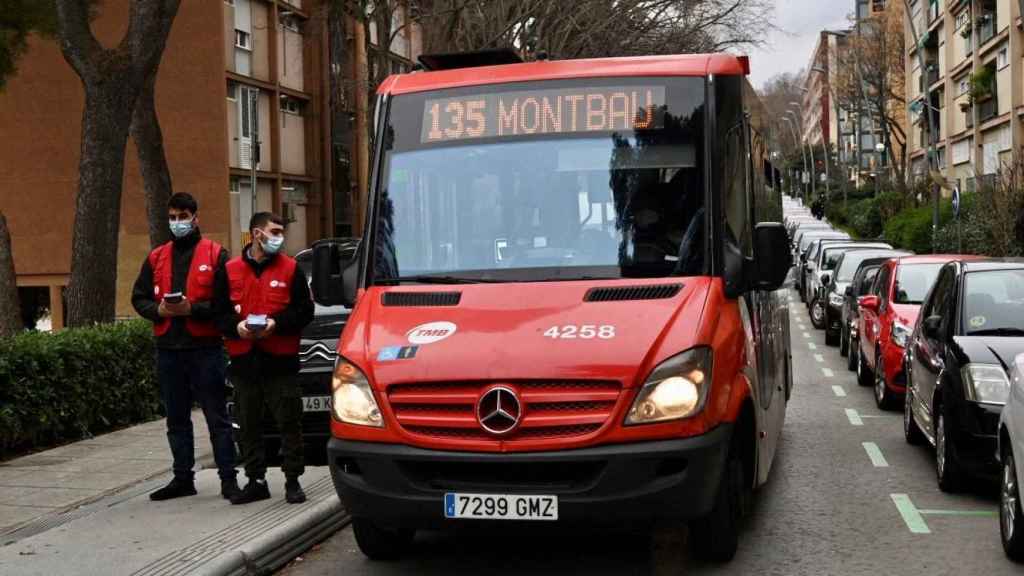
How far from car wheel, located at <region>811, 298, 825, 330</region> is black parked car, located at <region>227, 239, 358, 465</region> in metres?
17.6

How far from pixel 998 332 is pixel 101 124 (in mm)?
9349

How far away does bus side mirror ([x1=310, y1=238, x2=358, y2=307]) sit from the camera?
7195 millimetres

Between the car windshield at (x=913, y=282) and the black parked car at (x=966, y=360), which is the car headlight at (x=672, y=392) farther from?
the car windshield at (x=913, y=282)

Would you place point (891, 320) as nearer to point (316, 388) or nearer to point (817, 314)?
point (316, 388)

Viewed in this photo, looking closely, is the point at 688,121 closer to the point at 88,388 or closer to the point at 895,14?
the point at 88,388

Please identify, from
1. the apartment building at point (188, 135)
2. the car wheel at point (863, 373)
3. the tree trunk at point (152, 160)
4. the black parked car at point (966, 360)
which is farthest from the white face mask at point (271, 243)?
the apartment building at point (188, 135)

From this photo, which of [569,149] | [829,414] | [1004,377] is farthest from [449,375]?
[829,414]

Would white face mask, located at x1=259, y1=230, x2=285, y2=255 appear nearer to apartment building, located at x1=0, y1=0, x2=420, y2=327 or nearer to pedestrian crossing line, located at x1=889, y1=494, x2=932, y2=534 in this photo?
pedestrian crossing line, located at x1=889, y1=494, x2=932, y2=534

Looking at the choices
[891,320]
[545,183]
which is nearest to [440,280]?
[545,183]

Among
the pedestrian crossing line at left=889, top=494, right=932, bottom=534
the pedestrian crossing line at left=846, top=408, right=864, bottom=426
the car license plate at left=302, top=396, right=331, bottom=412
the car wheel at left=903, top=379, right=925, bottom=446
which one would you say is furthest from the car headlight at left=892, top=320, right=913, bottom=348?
the car license plate at left=302, top=396, right=331, bottom=412

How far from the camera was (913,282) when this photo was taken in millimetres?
14883

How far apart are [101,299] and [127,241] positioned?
18.8 m

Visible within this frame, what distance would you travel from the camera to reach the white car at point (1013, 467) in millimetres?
6547

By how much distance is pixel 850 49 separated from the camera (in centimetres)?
7375
